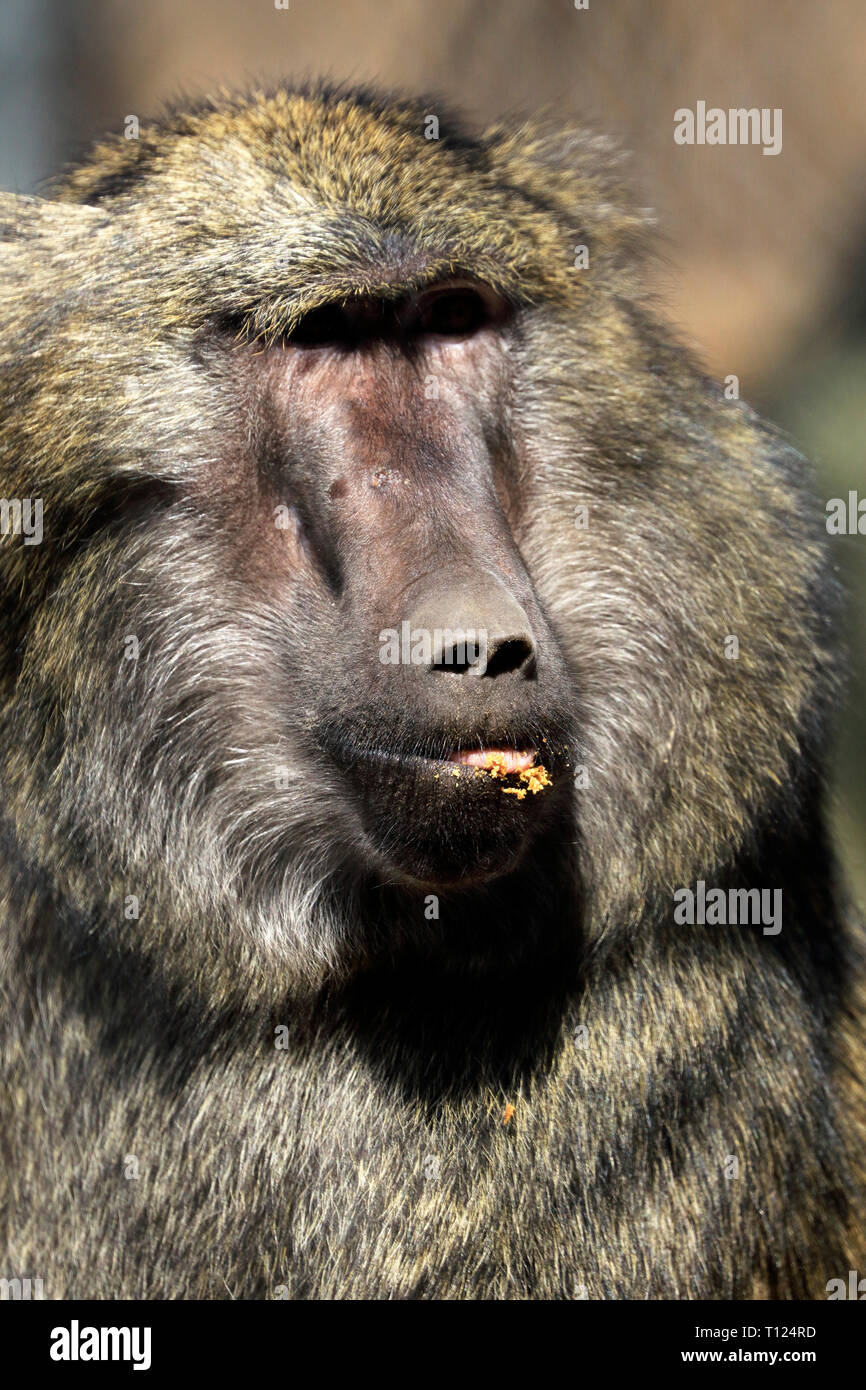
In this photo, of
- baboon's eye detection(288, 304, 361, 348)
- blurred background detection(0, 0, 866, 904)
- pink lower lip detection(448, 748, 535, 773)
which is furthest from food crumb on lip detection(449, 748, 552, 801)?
blurred background detection(0, 0, 866, 904)

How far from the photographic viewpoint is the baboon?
2863 millimetres

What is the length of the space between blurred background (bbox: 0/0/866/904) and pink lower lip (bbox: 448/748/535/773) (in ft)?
14.8

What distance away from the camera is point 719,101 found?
767cm

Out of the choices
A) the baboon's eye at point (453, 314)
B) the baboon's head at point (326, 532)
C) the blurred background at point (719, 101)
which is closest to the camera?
the baboon's head at point (326, 532)

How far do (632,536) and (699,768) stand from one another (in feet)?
1.80

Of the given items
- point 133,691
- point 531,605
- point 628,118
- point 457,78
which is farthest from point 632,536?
point 457,78

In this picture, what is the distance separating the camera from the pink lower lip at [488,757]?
2.49m

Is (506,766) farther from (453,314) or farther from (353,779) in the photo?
(453,314)

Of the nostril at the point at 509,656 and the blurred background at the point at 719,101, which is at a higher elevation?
the blurred background at the point at 719,101

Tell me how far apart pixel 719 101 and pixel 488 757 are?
6401 millimetres

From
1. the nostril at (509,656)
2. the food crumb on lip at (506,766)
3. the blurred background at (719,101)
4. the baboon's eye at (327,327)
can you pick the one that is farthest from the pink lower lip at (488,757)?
the blurred background at (719,101)

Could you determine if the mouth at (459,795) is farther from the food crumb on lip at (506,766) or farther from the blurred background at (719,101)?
the blurred background at (719,101)

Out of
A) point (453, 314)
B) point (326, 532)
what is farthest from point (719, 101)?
point (326, 532)

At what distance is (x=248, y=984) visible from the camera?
2891 millimetres
